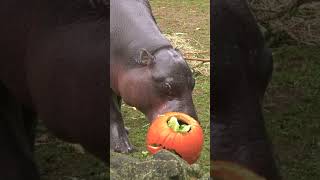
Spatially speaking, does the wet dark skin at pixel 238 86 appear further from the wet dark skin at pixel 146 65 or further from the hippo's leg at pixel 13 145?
the wet dark skin at pixel 146 65

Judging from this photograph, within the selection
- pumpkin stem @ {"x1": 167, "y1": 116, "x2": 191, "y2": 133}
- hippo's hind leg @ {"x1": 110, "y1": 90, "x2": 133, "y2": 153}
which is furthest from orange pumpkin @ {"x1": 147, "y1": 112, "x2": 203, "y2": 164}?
hippo's hind leg @ {"x1": 110, "y1": 90, "x2": 133, "y2": 153}

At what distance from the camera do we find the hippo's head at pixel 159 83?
4.49 feet

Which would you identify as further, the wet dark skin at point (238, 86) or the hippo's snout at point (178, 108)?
the hippo's snout at point (178, 108)

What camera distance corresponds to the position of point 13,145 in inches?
38.3

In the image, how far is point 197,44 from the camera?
2906 mm

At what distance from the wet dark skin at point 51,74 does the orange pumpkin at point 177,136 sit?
0.22 m

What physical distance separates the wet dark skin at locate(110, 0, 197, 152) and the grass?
26 centimetres

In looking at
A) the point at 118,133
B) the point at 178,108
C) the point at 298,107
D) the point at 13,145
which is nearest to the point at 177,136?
the point at 178,108

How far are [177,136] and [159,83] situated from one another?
0.67 feet

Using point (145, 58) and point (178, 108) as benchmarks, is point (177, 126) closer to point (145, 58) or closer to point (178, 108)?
point (178, 108)

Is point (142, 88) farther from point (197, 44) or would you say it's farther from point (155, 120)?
point (197, 44)

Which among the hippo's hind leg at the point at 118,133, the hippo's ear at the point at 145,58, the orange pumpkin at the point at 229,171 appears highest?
the orange pumpkin at the point at 229,171

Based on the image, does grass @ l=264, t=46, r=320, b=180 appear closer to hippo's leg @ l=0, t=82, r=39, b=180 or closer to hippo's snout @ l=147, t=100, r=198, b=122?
hippo's snout @ l=147, t=100, r=198, b=122

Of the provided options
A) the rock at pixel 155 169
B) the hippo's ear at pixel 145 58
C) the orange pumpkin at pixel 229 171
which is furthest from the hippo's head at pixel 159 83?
the orange pumpkin at pixel 229 171
